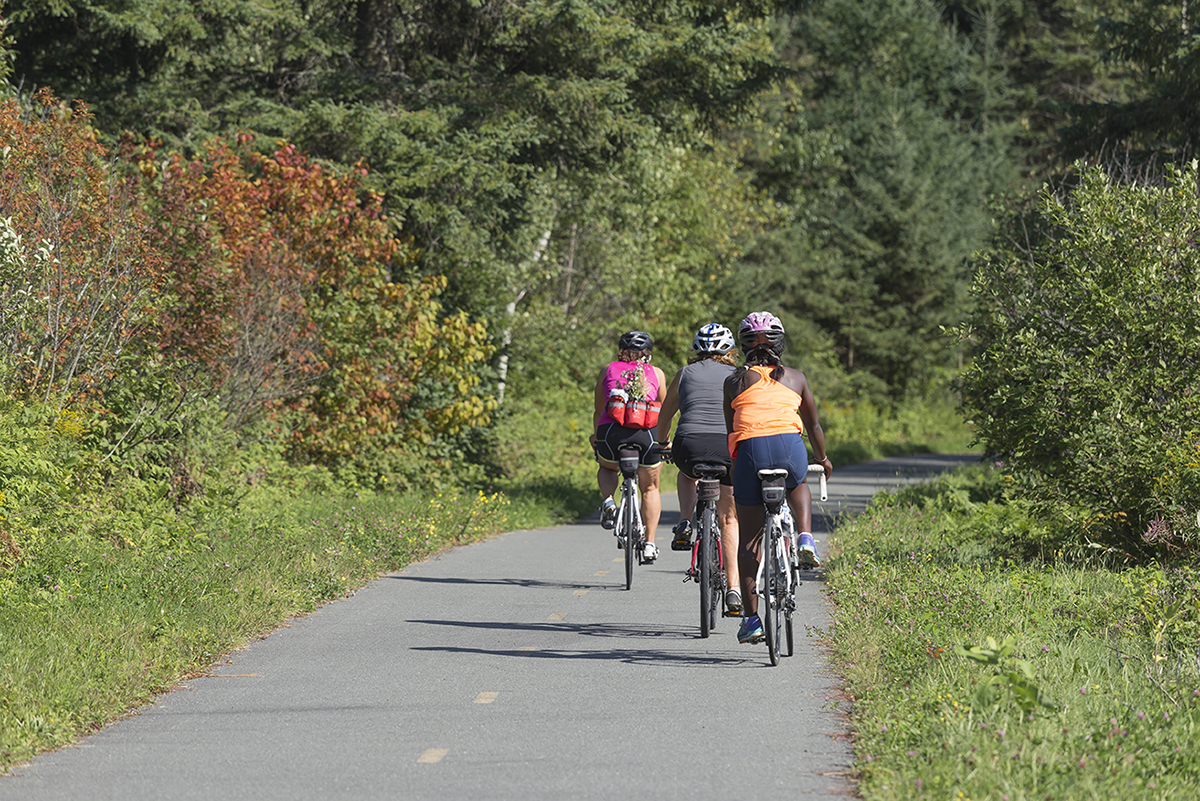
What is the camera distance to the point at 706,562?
8.98 metres

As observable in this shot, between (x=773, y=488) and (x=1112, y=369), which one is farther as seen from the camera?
(x=1112, y=369)

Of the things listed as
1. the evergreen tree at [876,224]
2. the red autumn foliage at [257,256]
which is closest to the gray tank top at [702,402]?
the red autumn foliage at [257,256]

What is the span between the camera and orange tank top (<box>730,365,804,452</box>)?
842 centimetres

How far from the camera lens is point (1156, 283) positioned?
455 inches

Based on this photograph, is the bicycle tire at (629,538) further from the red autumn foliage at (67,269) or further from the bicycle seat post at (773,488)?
the red autumn foliage at (67,269)

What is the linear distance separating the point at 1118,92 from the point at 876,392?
14.2 metres

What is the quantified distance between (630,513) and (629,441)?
59 centimetres

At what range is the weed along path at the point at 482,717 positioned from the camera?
18.6ft

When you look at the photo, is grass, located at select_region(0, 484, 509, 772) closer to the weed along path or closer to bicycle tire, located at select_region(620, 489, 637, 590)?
the weed along path

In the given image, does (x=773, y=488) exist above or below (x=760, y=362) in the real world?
below

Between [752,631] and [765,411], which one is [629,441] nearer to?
[765,411]

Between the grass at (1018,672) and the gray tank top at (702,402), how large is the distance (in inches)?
59.1

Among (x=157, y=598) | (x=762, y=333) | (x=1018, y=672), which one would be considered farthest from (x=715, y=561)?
(x=157, y=598)

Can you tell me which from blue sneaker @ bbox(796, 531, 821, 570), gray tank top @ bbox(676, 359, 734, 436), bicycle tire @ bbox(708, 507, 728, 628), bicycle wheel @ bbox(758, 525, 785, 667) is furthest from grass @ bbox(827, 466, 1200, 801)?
gray tank top @ bbox(676, 359, 734, 436)
